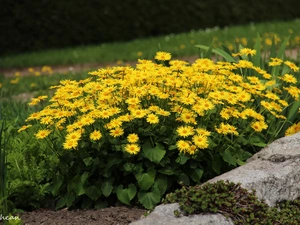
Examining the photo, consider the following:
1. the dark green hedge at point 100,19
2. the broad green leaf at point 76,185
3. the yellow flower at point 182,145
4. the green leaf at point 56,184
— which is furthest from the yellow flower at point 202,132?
the dark green hedge at point 100,19

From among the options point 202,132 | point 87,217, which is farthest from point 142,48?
point 87,217

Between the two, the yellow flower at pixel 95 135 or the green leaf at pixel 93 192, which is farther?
the green leaf at pixel 93 192

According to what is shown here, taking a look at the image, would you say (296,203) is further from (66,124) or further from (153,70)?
(66,124)

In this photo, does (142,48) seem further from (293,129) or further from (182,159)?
(182,159)

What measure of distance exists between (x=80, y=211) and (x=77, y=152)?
336 mm

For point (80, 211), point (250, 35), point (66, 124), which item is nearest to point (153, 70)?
point (66, 124)

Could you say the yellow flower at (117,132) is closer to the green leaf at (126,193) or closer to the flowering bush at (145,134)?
the flowering bush at (145,134)

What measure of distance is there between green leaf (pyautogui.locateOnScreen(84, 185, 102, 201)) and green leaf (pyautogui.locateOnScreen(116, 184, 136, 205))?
0.12 metres

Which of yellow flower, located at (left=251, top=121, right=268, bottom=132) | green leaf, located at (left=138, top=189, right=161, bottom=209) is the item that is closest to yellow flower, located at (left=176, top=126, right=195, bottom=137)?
green leaf, located at (left=138, top=189, right=161, bottom=209)

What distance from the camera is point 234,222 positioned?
9.53 ft

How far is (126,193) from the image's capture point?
10.9ft

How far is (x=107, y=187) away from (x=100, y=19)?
9306 millimetres

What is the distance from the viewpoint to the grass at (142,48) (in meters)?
10.0

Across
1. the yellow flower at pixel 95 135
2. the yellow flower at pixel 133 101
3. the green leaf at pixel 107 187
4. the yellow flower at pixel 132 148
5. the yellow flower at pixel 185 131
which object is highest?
the yellow flower at pixel 133 101
